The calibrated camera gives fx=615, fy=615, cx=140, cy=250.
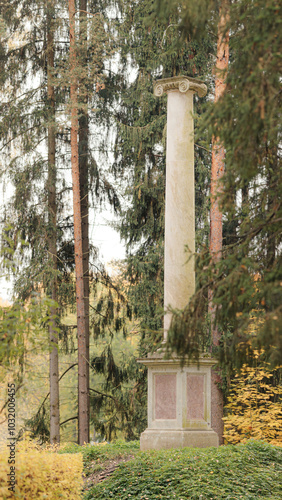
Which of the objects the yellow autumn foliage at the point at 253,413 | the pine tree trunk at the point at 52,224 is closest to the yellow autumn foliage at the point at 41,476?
the yellow autumn foliage at the point at 253,413

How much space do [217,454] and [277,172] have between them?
14.3ft

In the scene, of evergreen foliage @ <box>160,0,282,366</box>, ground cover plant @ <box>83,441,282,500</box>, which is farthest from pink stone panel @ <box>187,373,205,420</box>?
evergreen foliage @ <box>160,0,282,366</box>

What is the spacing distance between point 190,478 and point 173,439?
59.6 inches

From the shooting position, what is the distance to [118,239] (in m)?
16.9

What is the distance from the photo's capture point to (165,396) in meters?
9.26

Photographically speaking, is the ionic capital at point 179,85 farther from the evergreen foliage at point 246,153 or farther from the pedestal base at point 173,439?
the pedestal base at point 173,439


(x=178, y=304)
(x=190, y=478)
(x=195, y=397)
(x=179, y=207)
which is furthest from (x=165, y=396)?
(x=179, y=207)

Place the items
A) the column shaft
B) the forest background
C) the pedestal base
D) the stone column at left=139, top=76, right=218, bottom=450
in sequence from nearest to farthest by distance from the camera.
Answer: the pedestal base < the stone column at left=139, top=76, right=218, bottom=450 < the column shaft < the forest background

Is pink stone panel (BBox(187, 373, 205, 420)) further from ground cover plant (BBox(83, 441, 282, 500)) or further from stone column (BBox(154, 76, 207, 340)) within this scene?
stone column (BBox(154, 76, 207, 340))

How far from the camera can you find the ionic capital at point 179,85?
10016 millimetres

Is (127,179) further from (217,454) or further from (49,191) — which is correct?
→ (217,454)

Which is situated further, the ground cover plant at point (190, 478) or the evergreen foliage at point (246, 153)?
the ground cover plant at point (190, 478)

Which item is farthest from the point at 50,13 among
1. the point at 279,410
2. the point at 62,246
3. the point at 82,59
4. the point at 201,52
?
the point at 279,410

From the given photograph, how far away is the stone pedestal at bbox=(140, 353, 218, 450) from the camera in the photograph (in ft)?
29.9
